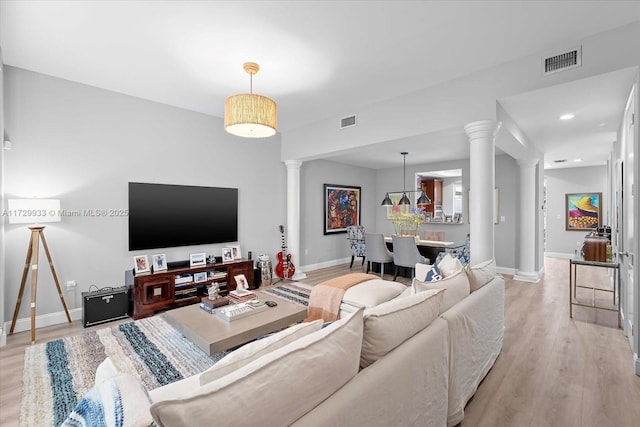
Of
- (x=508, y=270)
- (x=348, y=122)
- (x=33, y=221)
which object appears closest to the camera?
(x=33, y=221)

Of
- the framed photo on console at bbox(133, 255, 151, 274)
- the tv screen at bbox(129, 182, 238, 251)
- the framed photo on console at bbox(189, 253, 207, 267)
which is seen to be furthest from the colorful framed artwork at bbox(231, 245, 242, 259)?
the framed photo on console at bbox(133, 255, 151, 274)

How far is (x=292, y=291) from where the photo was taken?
4777mm

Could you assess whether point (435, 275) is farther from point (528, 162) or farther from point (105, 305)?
point (528, 162)

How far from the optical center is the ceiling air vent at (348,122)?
4.41 metres

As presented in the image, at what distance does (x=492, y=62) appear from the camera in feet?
9.98

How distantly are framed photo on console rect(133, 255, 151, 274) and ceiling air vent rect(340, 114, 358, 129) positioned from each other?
130 inches

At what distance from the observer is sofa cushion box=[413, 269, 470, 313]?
1.91m

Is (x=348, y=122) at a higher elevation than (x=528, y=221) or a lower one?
higher

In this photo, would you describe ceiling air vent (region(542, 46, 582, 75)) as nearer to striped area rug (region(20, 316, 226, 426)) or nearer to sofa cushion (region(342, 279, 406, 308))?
sofa cushion (region(342, 279, 406, 308))

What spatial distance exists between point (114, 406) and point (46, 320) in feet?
12.3

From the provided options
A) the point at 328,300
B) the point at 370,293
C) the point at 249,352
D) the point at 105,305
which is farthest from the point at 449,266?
the point at 105,305

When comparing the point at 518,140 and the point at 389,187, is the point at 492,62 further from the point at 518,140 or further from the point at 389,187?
the point at 389,187

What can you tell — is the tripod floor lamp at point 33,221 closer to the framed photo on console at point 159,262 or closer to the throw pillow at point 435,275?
the framed photo on console at point 159,262

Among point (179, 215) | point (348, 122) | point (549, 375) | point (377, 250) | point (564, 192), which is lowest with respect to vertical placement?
point (549, 375)
